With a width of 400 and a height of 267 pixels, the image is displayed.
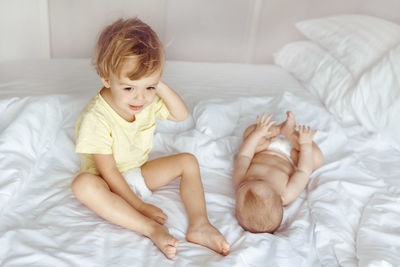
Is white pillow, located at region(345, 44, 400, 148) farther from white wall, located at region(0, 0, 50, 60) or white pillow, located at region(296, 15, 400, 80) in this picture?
white wall, located at region(0, 0, 50, 60)

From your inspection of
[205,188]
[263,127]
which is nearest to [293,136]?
[263,127]

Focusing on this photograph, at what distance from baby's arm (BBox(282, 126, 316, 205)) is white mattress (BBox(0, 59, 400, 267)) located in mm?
29

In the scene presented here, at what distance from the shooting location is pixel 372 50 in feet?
5.49

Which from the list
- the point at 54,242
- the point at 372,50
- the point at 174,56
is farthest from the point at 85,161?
the point at 372,50

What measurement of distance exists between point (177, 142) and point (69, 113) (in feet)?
1.30

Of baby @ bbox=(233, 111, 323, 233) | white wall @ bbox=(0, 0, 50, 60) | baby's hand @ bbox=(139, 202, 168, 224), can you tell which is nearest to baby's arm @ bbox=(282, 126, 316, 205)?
baby @ bbox=(233, 111, 323, 233)

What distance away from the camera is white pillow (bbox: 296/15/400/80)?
65.7 inches

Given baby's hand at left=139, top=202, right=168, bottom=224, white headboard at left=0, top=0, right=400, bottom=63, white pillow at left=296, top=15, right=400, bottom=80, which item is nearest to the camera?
baby's hand at left=139, top=202, right=168, bottom=224

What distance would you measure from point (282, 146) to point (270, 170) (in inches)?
5.9

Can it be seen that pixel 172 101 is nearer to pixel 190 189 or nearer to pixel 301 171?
pixel 190 189

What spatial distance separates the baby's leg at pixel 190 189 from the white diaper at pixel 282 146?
0.37 m

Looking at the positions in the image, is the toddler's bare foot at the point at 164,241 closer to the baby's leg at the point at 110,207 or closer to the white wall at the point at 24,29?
the baby's leg at the point at 110,207

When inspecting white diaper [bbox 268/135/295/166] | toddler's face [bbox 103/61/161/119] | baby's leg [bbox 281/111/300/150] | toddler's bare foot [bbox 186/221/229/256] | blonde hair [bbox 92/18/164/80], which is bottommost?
toddler's bare foot [bbox 186/221/229/256]

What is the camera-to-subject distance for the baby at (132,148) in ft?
3.20
